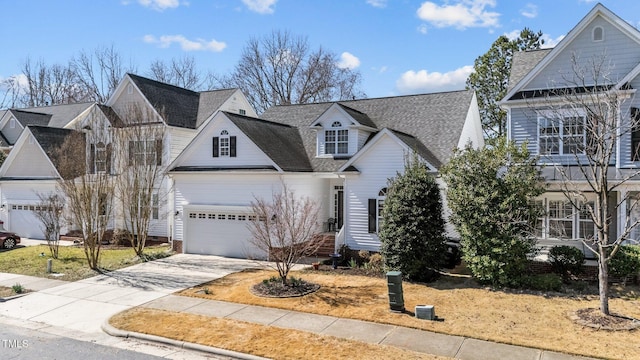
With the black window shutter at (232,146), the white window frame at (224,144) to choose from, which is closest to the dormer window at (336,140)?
the black window shutter at (232,146)

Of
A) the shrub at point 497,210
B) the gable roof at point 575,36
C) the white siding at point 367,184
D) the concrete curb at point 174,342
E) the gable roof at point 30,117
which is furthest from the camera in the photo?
the gable roof at point 30,117

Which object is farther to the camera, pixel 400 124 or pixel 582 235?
pixel 400 124

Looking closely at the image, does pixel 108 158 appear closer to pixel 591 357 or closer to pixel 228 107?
pixel 228 107

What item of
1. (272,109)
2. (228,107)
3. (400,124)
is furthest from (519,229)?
(228,107)

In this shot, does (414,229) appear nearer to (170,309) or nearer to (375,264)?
(375,264)

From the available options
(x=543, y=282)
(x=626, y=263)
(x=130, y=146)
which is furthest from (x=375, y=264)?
(x=130, y=146)

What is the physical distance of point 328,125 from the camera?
2312 centimetres

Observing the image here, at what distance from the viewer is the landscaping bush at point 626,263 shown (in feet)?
48.0

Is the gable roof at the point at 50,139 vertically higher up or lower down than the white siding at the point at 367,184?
higher up

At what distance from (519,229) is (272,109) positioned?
1891 cm

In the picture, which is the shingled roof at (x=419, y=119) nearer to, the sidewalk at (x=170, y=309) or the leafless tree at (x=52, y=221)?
the sidewalk at (x=170, y=309)

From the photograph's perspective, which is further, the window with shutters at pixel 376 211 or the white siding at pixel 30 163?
the white siding at pixel 30 163

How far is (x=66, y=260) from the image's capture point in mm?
21391

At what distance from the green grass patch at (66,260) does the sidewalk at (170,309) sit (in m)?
0.75
